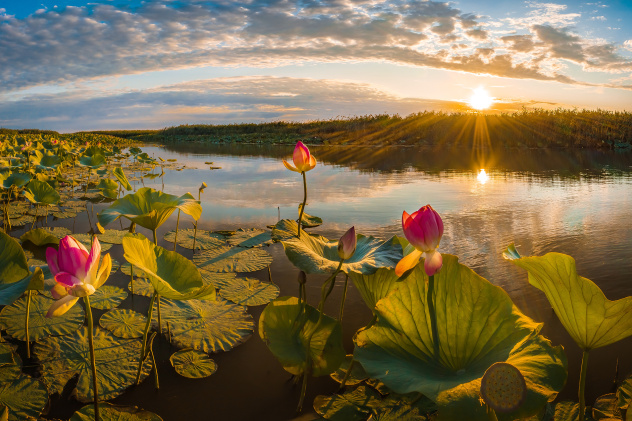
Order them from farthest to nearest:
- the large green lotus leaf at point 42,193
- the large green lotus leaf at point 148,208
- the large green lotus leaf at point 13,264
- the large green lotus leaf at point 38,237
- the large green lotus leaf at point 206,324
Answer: the large green lotus leaf at point 42,193 → the large green lotus leaf at point 38,237 → the large green lotus leaf at point 148,208 → the large green lotus leaf at point 206,324 → the large green lotus leaf at point 13,264

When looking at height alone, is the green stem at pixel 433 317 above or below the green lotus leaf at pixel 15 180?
below

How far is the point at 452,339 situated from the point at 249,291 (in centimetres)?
128

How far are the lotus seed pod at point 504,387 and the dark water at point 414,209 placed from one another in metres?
0.79

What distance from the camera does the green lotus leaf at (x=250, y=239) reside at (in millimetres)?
2682

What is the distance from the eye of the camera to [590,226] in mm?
3367

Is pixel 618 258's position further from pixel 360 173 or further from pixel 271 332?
pixel 360 173

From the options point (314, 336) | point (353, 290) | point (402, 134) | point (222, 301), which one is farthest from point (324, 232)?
point (402, 134)

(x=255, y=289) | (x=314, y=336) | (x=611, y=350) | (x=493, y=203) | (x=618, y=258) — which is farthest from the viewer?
(x=493, y=203)

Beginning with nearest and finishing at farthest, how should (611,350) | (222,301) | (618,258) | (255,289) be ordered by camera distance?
1. (611,350)
2. (222,301)
3. (255,289)
4. (618,258)

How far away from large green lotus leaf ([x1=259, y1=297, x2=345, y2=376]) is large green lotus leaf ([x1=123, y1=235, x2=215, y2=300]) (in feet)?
0.83

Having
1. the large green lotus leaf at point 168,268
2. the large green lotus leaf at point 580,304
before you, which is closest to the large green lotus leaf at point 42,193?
the large green lotus leaf at point 168,268

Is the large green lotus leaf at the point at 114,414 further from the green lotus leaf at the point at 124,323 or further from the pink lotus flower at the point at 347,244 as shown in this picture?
the pink lotus flower at the point at 347,244

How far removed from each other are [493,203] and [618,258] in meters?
1.92

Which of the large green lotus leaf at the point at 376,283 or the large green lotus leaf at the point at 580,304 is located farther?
the large green lotus leaf at the point at 376,283
